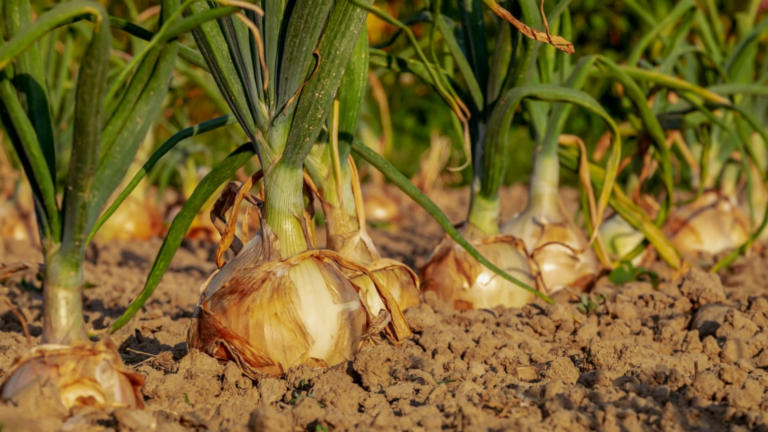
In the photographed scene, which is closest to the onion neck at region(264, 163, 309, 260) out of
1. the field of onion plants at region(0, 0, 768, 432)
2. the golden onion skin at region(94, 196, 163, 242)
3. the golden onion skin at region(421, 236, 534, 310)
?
the field of onion plants at region(0, 0, 768, 432)

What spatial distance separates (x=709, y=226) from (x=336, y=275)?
2027 mm

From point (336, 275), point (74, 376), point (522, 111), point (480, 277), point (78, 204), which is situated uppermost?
point (522, 111)

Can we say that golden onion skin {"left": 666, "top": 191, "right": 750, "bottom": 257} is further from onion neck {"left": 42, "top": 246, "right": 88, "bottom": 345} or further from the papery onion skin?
onion neck {"left": 42, "top": 246, "right": 88, "bottom": 345}

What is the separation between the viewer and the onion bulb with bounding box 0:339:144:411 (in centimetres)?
100

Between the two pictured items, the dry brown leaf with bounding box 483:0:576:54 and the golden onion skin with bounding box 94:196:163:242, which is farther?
the golden onion skin with bounding box 94:196:163:242

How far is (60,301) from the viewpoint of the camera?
1059mm

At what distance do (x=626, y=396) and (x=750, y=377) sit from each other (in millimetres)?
253

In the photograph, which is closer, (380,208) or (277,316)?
(277,316)

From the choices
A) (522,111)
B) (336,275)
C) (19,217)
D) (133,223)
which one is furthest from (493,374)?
(19,217)

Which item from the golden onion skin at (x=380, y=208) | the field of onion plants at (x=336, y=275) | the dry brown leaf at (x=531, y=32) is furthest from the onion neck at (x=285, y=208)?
the golden onion skin at (x=380, y=208)

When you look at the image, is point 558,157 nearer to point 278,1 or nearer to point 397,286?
point 397,286

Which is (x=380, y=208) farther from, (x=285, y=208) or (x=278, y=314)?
(x=278, y=314)

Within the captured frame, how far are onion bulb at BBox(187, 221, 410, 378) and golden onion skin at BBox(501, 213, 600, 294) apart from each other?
2.53 ft

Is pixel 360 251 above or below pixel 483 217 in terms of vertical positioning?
below
